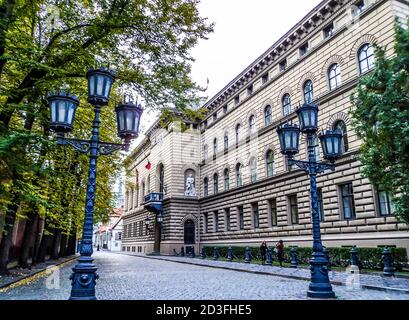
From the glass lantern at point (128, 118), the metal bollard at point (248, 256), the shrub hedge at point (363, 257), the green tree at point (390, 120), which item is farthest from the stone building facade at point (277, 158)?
the glass lantern at point (128, 118)

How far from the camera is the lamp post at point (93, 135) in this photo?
7.09m

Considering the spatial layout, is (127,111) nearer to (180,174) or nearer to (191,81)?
(191,81)

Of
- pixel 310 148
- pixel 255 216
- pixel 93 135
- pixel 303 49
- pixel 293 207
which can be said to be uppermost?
pixel 303 49

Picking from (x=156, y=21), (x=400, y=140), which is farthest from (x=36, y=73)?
(x=400, y=140)

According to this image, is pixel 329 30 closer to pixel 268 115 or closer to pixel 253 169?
pixel 268 115

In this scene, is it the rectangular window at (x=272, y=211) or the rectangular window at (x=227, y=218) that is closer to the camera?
the rectangular window at (x=272, y=211)

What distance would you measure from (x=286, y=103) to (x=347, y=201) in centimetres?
1039

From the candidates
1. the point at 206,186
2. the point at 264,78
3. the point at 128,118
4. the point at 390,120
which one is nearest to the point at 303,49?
the point at 264,78

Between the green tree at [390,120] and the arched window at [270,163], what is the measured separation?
1450 centimetres

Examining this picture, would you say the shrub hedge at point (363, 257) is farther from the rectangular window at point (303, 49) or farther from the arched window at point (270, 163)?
the rectangular window at point (303, 49)

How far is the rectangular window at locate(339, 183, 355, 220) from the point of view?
2209cm

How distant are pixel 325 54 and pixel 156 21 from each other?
1604 cm

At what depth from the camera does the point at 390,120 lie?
13930mm

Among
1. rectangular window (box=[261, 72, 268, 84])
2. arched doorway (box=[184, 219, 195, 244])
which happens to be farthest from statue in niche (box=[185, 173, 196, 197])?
rectangular window (box=[261, 72, 268, 84])
